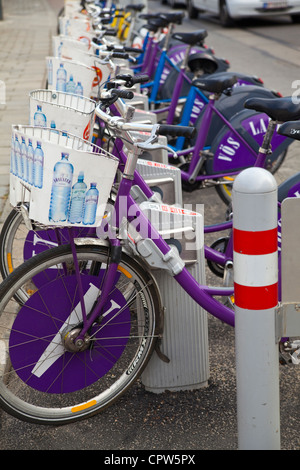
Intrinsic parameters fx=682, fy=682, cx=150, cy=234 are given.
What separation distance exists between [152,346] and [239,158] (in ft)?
7.92

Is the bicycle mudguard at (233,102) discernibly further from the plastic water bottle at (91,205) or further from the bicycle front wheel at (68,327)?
the plastic water bottle at (91,205)

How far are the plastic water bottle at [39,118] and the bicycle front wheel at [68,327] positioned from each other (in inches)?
30.0

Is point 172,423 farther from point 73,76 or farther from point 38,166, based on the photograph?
point 73,76

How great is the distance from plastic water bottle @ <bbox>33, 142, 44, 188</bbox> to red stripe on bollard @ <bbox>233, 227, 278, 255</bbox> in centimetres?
77

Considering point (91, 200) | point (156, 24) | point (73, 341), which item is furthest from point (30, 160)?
point (156, 24)

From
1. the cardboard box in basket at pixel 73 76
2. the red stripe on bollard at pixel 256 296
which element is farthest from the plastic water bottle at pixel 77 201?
the cardboard box in basket at pixel 73 76

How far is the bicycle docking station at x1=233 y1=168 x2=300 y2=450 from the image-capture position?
2.17 m

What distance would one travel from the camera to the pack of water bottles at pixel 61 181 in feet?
8.14

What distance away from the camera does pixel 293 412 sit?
3041 mm

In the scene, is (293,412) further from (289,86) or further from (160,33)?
(289,86)

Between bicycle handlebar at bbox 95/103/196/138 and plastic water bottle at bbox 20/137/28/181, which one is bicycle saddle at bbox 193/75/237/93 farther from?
plastic water bottle at bbox 20/137/28/181

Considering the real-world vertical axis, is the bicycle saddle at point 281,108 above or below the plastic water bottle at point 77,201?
above

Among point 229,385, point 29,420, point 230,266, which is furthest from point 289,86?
point 29,420

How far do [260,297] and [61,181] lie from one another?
32.9 inches
